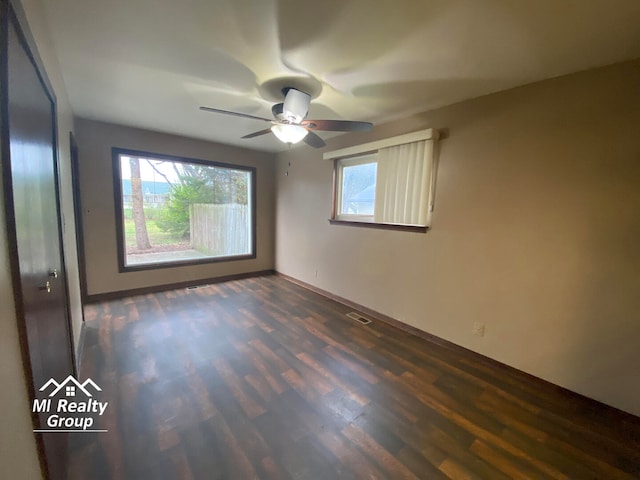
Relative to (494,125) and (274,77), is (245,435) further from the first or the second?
(494,125)

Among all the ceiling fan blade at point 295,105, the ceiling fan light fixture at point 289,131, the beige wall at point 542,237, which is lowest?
the beige wall at point 542,237

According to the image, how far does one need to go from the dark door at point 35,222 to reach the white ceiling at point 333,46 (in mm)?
585

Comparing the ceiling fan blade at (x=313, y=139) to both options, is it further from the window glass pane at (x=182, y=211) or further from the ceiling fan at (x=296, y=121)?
the window glass pane at (x=182, y=211)

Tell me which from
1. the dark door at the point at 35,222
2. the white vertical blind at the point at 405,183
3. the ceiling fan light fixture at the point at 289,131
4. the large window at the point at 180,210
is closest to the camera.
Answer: the dark door at the point at 35,222

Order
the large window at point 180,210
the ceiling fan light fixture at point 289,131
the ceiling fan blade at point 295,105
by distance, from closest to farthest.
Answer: the ceiling fan blade at point 295,105 < the ceiling fan light fixture at point 289,131 < the large window at point 180,210

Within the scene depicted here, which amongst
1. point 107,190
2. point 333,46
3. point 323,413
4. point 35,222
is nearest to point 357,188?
point 333,46

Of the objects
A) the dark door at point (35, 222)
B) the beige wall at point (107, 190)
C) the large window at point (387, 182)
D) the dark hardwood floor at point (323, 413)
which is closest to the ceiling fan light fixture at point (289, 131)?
the large window at point (387, 182)

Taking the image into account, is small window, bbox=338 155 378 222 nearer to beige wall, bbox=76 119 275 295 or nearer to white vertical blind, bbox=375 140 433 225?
white vertical blind, bbox=375 140 433 225

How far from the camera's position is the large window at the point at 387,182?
2615mm

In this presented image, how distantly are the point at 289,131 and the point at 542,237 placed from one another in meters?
2.19

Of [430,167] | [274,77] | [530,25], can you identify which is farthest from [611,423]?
[274,77]

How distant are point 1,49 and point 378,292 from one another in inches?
124

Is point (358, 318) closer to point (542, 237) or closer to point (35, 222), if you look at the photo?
point (542, 237)

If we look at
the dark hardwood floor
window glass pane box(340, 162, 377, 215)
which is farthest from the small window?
the dark hardwood floor
